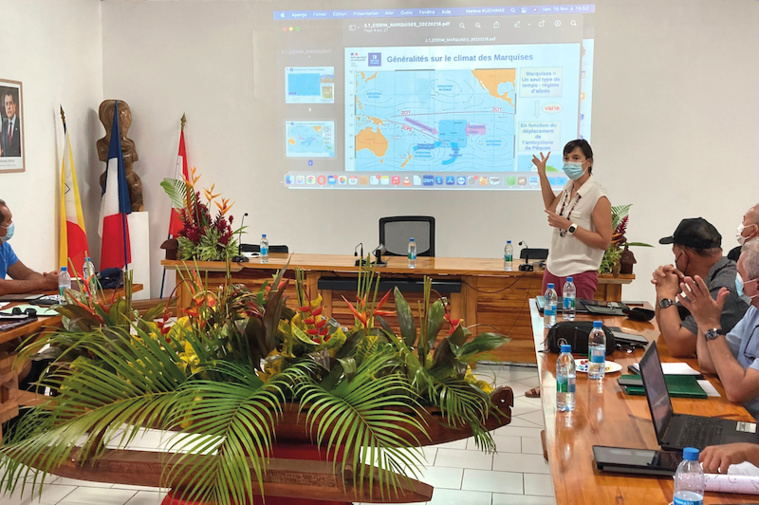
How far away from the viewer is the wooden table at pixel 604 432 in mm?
1799

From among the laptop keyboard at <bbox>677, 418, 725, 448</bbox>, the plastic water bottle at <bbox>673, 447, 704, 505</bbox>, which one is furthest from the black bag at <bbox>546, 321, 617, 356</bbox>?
the plastic water bottle at <bbox>673, 447, 704, 505</bbox>

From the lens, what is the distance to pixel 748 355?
2.66 m

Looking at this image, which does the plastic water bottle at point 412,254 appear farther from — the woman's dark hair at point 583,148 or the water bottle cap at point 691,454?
the water bottle cap at point 691,454

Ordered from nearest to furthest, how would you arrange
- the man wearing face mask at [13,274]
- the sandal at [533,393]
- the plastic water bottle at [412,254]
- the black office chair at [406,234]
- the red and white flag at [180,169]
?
the man wearing face mask at [13,274], the sandal at [533,393], the plastic water bottle at [412,254], the black office chair at [406,234], the red and white flag at [180,169]

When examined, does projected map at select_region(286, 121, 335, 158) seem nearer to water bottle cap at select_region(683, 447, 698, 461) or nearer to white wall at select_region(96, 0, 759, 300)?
white wall at select_region(96, 0, 759, 300)

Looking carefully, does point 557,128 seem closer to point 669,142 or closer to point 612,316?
point 669,142

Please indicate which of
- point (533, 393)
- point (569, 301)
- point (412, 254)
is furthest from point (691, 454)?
point (412, 254)

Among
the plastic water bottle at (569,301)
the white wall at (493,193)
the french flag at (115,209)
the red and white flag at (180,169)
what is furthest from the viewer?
the red and white flag at (180,169)

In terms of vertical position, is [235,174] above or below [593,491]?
above

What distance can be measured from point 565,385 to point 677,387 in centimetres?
48

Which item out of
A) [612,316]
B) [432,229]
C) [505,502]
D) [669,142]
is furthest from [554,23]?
[505,502]

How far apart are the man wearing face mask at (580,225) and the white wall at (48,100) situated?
444 cm

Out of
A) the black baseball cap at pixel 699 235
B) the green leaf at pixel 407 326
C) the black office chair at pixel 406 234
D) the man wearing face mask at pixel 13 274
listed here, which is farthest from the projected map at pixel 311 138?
the green leaf at pixel 407 326

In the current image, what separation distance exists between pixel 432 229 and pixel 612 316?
233 centimetres
